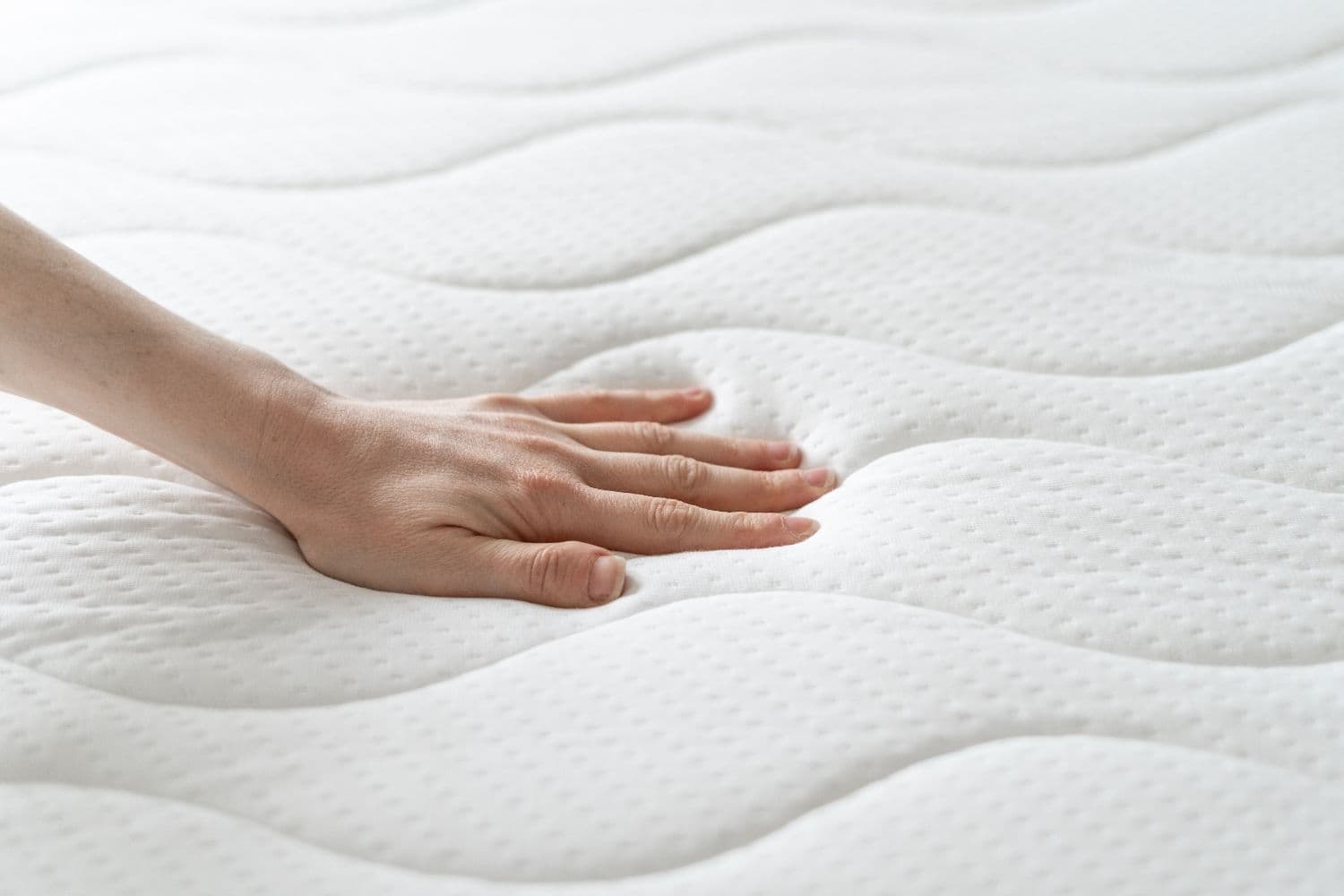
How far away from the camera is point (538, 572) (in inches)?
30.2

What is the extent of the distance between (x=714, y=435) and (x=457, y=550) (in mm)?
226

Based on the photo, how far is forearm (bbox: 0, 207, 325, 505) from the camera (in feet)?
2.66

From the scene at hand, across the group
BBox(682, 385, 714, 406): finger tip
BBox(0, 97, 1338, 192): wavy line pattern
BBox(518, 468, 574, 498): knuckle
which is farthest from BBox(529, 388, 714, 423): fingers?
BBox(0, 97, 1338, 192): wavy line pattern

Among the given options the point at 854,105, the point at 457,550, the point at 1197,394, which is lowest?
the point at 457,550

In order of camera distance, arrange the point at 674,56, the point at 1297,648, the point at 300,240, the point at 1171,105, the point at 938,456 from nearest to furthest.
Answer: the point at 1297,648 < the point at 938,456 < the point at 300,240 < the point at 1171,105 < the point at 674,56

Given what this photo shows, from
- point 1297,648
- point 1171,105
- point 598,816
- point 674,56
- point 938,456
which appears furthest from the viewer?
point 674,56

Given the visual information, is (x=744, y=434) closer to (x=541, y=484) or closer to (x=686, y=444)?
(x=686, y=444)

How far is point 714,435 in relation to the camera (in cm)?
92

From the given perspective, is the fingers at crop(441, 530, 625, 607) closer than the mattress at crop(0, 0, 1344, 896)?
No

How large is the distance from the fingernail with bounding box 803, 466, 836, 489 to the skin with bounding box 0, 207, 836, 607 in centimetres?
3

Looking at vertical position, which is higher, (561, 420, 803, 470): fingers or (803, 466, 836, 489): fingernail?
(561, 420, 803, 470): fingers

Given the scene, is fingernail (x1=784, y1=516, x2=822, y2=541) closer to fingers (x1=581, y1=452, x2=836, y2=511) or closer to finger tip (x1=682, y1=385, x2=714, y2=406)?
fingers (x1=581, y1=452, x2=836, y2=511)

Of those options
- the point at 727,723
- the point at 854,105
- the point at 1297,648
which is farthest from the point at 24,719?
the point at 854,105

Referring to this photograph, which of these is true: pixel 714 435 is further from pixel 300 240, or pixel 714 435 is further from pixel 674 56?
pixel 674 56
